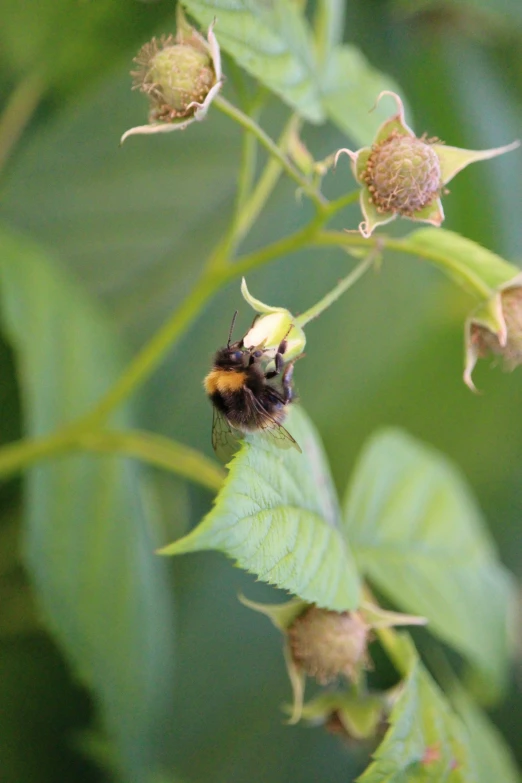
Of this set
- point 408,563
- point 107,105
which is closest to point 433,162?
point 408,563

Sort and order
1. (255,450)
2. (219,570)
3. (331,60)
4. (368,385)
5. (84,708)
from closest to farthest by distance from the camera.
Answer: (255,450) < (331,60) < (84,708) < (219,570) < (368,385)

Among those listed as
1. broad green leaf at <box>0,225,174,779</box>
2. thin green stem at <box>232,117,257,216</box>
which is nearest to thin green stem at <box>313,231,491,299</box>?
thin green stem at <box>232,117,257,216</box>

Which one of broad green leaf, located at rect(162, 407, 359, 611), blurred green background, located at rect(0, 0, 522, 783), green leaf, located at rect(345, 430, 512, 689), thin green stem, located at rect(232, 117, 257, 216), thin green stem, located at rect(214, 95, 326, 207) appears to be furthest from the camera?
blurred green background, located at rect(0, 0, 522, 783)

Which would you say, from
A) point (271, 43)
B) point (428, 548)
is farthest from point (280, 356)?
point (428, 548)

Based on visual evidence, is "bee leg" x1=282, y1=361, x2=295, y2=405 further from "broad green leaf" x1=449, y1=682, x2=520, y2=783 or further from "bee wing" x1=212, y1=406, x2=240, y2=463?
"broad green leaf" x1=449, y1=682, x2=520, y2=783

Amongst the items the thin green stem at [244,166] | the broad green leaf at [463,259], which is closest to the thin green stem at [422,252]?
the broad green leaf at [463,259]

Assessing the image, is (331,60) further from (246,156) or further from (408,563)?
(408,563)
